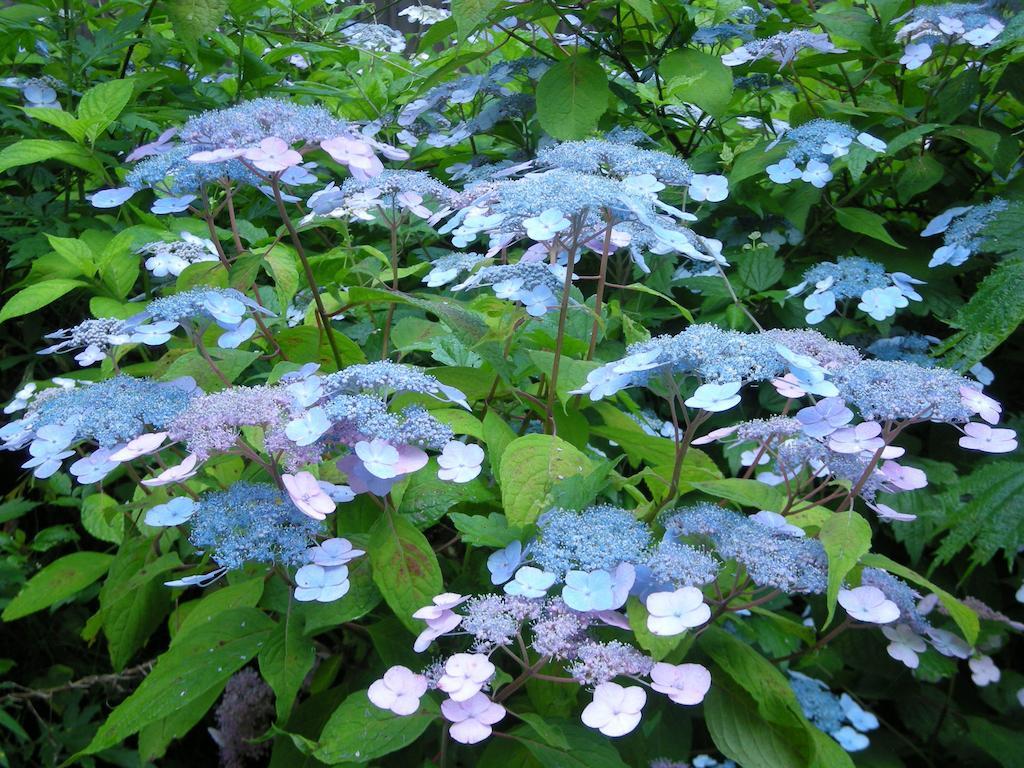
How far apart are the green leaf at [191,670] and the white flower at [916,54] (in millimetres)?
1563

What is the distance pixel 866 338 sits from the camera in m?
1.79

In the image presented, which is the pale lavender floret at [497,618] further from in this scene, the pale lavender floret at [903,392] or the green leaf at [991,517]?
the green leaf at [991,517]

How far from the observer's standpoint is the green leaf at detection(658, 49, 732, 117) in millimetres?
1730

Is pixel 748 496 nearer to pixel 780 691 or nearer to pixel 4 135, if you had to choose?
pixel 780 691

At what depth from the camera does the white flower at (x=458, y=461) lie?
99 centimetres

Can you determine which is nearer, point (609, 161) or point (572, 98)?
point (609, 161)

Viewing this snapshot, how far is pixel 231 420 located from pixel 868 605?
2.37ft

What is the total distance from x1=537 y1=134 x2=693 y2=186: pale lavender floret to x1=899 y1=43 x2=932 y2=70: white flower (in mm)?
715

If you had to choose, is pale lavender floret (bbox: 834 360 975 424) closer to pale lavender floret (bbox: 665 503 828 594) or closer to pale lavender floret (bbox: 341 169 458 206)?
pale lavender floret (bbox: 665 503 828 594)

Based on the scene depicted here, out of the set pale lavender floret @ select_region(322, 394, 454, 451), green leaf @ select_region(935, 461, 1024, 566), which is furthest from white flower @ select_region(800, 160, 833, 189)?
pale lavender floret @ select_region(322, 394, 454, 451)

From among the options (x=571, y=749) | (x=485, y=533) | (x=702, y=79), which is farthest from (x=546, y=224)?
(x=702, y=79)

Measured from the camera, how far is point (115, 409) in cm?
101

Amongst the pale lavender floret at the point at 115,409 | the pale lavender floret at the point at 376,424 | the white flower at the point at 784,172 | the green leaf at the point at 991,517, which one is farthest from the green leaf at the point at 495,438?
the white flower at the point at 784,172

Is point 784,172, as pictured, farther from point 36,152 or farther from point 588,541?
point 36,152
